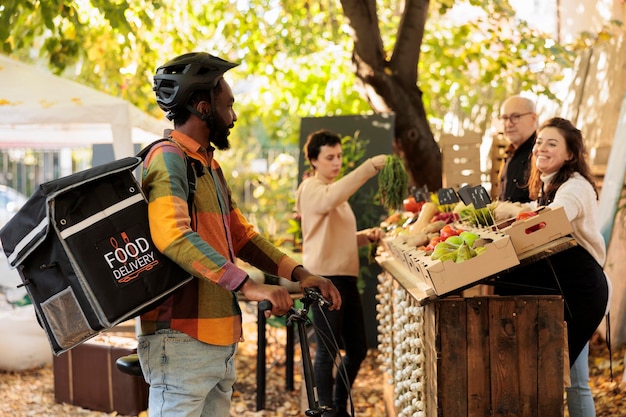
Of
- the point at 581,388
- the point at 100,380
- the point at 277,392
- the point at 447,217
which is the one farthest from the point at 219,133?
the point at 277,392

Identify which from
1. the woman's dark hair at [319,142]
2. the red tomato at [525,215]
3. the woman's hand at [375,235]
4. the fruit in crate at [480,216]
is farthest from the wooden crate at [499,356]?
the woman's hand at [375,235]

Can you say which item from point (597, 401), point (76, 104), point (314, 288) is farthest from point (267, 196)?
point (314, 288)

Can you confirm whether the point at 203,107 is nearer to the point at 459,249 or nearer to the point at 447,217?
the point at 459,249

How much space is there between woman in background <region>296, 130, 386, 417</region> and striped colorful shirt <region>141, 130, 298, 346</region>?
2.39 metres

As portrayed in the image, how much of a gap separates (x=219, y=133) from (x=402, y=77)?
5.68m

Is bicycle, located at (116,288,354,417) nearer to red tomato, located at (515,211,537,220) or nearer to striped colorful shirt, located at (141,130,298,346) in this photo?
striped colorful shirt, located at (141,130,298,346)

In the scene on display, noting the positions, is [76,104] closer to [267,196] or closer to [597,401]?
[597,401]

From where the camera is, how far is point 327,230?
18.3 feet

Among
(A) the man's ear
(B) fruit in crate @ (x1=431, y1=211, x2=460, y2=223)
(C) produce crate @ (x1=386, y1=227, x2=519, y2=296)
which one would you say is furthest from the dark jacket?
(A) the man's ear

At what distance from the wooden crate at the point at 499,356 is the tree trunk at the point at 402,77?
4.80m

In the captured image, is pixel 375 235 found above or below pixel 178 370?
above

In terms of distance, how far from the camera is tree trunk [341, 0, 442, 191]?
8.36m

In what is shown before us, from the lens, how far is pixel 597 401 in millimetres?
6004

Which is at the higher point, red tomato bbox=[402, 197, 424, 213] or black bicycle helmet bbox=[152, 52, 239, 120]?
black bicycle helmet bbox=[152, 52, 239, 120]
